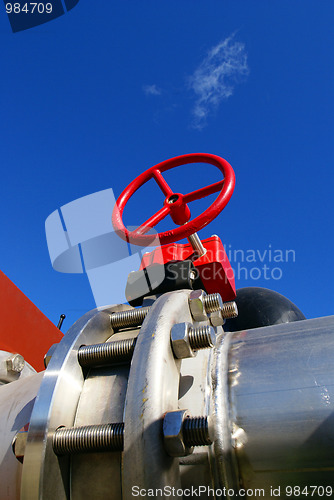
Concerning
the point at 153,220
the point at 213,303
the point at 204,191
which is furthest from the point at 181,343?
the point at 204,191

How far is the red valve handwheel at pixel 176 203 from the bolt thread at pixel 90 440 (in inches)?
36.1

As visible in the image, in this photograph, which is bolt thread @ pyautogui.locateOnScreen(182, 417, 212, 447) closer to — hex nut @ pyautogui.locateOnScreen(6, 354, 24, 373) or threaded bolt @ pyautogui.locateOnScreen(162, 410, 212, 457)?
threaded bolt @ pyautogui.locateOnScreen(162, 410, 212, 457)

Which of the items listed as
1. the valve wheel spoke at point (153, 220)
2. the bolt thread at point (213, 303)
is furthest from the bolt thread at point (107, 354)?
the valve wheel spoke at point (153, 220)

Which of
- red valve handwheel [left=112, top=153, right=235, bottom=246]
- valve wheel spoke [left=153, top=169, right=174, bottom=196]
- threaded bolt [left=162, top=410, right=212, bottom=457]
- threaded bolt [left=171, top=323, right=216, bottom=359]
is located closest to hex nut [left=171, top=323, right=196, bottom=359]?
threaded bolt [left=171, top=323, right=216, bottom=359]

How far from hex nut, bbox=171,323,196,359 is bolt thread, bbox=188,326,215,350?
1 cm

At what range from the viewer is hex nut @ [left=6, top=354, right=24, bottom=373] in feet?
4.15

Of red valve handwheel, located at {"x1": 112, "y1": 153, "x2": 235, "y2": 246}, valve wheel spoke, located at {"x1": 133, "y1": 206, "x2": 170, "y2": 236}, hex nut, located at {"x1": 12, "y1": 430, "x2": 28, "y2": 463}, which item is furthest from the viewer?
valve wheel spoke, located at {"x1": 133, "y1": 206, "x2": 170, "y2": 236}

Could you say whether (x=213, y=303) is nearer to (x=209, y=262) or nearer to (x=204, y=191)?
(x=209, y=262)

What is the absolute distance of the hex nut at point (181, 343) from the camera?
2.18 ft

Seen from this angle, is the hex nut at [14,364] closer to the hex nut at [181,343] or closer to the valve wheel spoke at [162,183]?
the hex nut at [181,343]

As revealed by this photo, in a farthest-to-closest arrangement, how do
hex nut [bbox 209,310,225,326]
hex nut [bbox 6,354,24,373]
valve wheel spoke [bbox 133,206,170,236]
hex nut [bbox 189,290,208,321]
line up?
valve wheel spoke [bbox 133,206,170,236]
hex nut [bbox 6,354,24,373]
hex nut [bbox 209,310,225,326]
hex nut [bbox 189,290,208,321]

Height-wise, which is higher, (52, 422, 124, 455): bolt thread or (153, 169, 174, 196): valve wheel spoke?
(153, 169, 174, 196): valve wheel spoke

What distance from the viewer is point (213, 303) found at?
0.90 m

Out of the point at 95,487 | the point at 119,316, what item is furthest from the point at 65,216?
the point at 95,487
